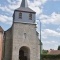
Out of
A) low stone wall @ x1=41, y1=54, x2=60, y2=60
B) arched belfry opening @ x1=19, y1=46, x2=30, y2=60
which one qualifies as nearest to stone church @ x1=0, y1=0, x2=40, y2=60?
arched belfry opening @ x1=19, y1=46, x2=30, y2=60

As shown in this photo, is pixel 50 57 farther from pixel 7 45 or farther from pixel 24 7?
pixel 24 7

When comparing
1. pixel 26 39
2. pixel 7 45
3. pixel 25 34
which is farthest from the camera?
pixel 7 45

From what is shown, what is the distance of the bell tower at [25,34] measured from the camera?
41.5m

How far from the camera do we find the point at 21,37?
137 feet

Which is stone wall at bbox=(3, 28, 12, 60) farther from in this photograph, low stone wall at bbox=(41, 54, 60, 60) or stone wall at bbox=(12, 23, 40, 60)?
low stone wall at bbox=(41, 54, 60, 60)

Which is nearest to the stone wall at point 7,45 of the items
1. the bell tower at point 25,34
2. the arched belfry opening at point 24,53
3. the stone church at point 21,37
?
the stone church at point 21,37

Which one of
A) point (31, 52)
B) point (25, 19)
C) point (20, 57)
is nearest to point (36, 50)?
point (31, 52)

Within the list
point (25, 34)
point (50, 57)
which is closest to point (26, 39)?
point (25, 34)

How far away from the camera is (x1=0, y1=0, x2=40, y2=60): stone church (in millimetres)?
41562

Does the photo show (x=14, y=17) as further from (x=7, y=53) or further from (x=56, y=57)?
(x=56, y=57)

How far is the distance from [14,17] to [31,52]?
9.03 metres

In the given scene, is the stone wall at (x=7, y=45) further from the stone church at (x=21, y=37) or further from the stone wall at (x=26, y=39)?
the stone wall at (x=26, y=39)

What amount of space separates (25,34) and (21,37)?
1.19 m

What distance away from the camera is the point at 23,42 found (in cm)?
4194
